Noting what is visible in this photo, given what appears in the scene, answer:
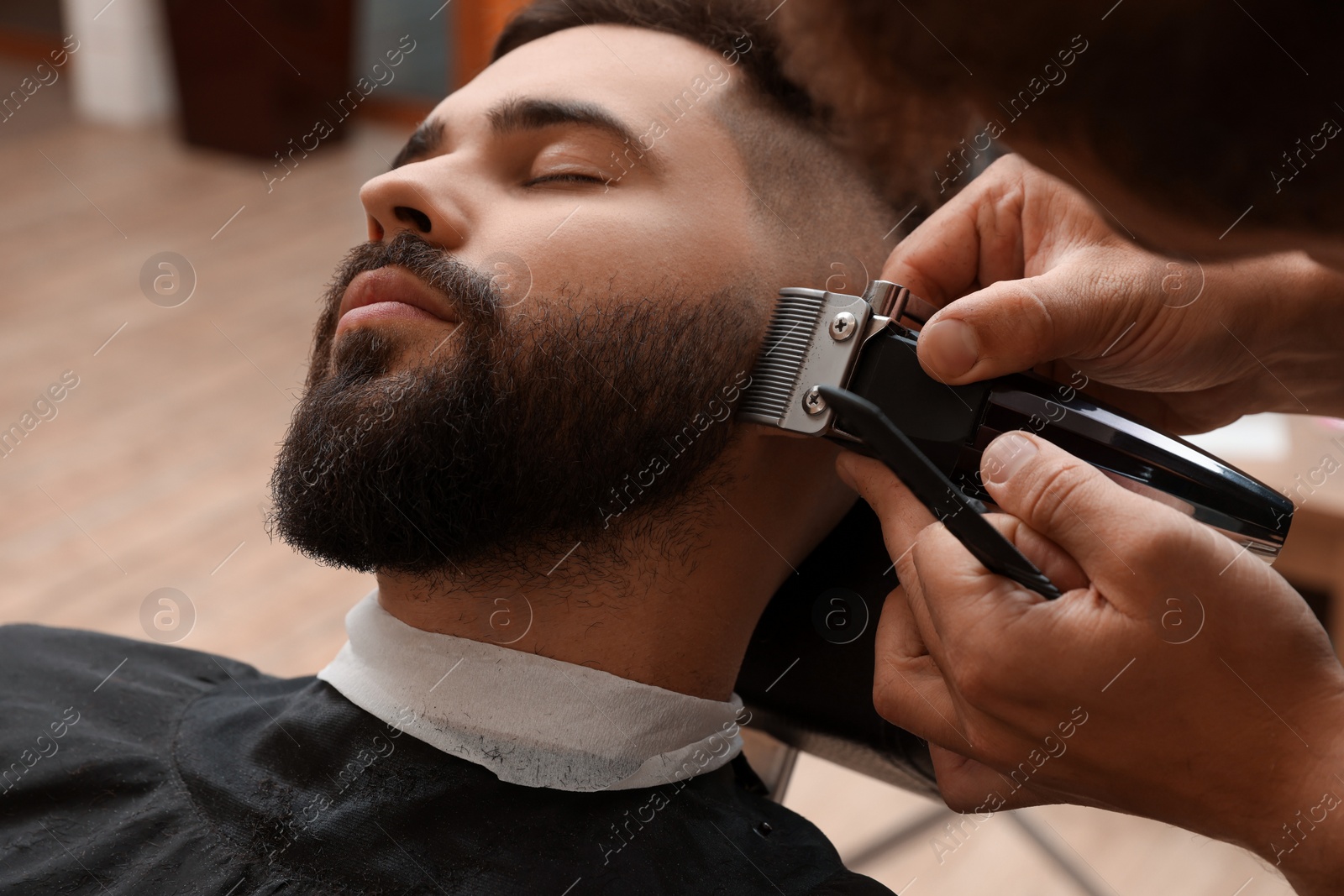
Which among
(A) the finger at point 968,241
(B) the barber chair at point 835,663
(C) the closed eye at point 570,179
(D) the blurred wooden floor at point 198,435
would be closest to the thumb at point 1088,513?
(A) the finger at point 968,241

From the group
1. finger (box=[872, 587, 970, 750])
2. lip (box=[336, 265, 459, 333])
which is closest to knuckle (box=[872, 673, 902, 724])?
finger (box=[872, 587, 970, 750])

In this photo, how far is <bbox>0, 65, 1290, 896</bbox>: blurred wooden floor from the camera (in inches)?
80.1

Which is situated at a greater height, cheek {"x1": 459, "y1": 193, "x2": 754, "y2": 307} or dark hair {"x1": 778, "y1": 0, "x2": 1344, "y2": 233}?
dark hair {"x1": 778, "y1": 0, "x2": 1344, "y2": 233}

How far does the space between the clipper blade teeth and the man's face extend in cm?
2

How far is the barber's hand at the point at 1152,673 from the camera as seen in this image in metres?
0.76

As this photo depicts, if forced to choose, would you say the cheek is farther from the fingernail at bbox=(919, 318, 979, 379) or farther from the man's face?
the fingernail at bbox=(919, 318, 979, 379)

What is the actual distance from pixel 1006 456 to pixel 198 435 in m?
2.67

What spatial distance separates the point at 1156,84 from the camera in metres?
0.42

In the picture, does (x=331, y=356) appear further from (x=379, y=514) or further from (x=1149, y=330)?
(x=1149, y=330)

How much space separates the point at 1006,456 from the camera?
0.87m

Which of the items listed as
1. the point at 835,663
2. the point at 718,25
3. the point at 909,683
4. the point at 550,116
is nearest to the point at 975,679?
the point at 909,683

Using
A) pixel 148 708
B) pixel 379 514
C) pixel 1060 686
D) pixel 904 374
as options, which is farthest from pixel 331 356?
pixel 1060 686

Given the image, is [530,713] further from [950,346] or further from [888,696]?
[950,346]

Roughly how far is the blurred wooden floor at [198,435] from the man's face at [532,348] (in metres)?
0.87
